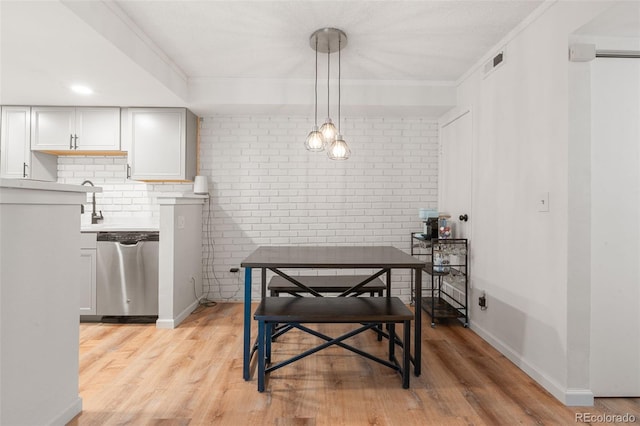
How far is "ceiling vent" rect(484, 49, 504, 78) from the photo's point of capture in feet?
9.66

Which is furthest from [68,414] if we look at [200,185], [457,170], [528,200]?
[457,170]

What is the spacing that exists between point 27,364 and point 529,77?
11.1ft

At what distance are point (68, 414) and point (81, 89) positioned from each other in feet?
9.37

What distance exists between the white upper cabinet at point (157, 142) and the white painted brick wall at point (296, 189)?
0.39 m

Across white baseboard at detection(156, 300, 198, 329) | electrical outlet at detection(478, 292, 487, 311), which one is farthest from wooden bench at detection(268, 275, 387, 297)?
white baseboard at detection(156, 300, 198, 329)

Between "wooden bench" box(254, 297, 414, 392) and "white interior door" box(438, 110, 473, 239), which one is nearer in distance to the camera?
"wooden bench" box(254, 297, 414, 392)

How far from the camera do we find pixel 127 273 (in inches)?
141

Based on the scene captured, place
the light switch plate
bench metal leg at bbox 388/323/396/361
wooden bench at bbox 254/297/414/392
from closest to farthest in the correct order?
wooden bench at bbox 254/297/414/392 < the light switch plate < bench metal leg at bbox 388/323/396/361

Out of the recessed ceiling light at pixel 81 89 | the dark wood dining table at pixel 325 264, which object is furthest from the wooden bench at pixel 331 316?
the recessed ceiling light at pixel 81 89

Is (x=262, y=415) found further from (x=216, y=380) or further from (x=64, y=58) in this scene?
(x=64, y=58)

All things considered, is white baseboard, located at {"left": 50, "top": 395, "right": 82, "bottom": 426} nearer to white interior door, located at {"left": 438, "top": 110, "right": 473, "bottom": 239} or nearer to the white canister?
the white canister

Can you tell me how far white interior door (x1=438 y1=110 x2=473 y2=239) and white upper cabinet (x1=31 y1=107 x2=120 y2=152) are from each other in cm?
373

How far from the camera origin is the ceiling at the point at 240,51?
242cm

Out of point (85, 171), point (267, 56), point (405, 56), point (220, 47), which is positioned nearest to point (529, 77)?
point (405, 56)
